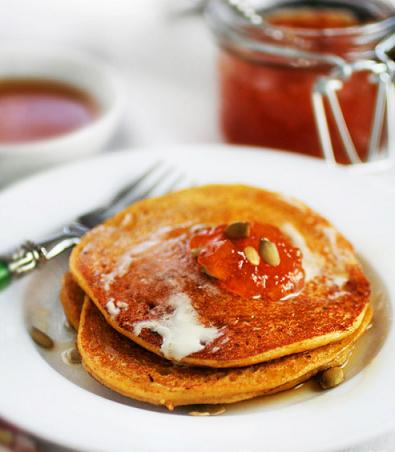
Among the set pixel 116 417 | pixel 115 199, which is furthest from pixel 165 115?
pixel 116 417

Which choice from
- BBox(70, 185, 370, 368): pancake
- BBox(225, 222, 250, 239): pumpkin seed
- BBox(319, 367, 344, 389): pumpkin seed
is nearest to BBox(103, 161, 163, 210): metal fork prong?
BBox(70, 185, 370, 368): pancake

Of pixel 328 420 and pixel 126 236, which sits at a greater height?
pixel 126 236

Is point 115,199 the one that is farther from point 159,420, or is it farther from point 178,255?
point 159,420

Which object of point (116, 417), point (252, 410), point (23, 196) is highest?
point (23, 196)

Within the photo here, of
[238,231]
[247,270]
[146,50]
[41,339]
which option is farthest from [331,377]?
[146,50]

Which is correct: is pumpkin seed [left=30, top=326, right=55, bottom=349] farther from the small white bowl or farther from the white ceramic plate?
the small white bowl

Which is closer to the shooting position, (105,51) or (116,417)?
(116,417)

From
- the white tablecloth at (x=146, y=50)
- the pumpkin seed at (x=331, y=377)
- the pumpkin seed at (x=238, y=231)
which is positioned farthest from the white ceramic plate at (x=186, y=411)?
the white tablecloth at (x=146, y=50)
